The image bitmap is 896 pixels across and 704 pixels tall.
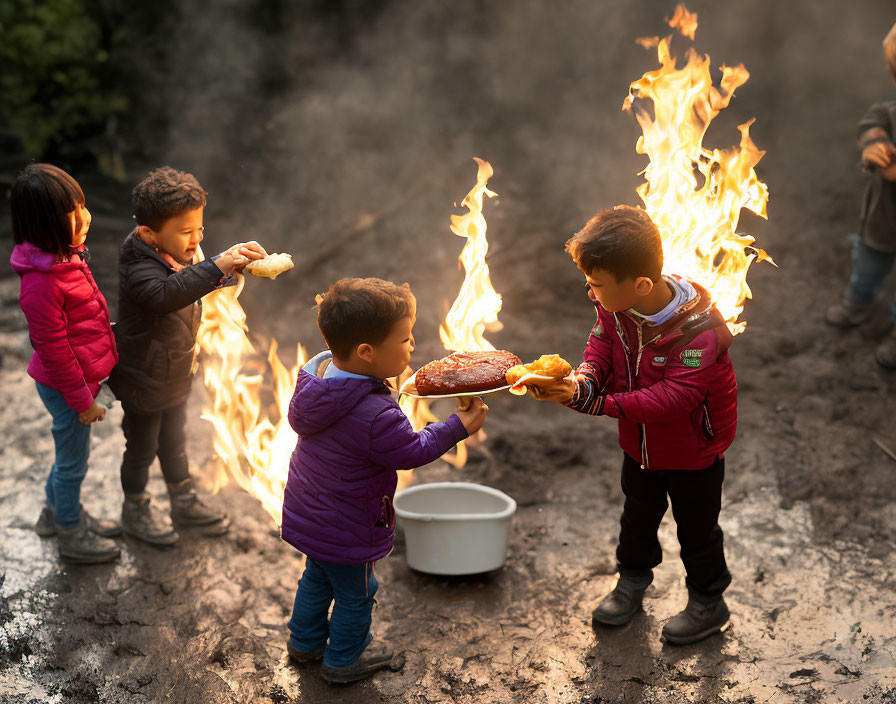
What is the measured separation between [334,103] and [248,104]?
41.1 inches

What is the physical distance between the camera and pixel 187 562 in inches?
165

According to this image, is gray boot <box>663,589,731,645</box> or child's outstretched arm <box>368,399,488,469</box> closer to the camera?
child's outstretched arm <box>368,399,488,469</box>

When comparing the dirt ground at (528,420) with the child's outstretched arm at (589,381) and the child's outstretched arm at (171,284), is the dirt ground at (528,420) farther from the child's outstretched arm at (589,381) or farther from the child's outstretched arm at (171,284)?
the child's outstretched arm at (171,284)

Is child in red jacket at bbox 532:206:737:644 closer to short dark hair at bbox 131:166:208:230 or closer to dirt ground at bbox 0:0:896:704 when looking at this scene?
dirt ground at bbox 0:0:896:704

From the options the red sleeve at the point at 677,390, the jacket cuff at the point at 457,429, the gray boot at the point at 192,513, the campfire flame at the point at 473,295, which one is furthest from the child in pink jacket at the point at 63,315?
the red sleeve at the point at 677,390

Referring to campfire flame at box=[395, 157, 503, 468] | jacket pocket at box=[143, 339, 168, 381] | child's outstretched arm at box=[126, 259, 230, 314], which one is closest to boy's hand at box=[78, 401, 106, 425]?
jacket pocket at box=[143, 339, 168, 381]

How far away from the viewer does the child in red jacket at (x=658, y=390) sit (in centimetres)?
296

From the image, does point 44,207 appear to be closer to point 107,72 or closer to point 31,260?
point 31,260

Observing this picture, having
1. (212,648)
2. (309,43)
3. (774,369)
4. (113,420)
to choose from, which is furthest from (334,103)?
(212,648)

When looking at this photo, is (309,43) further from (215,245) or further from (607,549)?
(607,549)

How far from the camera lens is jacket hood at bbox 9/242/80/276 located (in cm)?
352

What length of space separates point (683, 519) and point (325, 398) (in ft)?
5.23

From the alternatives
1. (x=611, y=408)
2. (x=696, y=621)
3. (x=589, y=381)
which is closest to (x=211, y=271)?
(x=589, y=381)

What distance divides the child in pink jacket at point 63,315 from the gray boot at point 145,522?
0.23 metres
